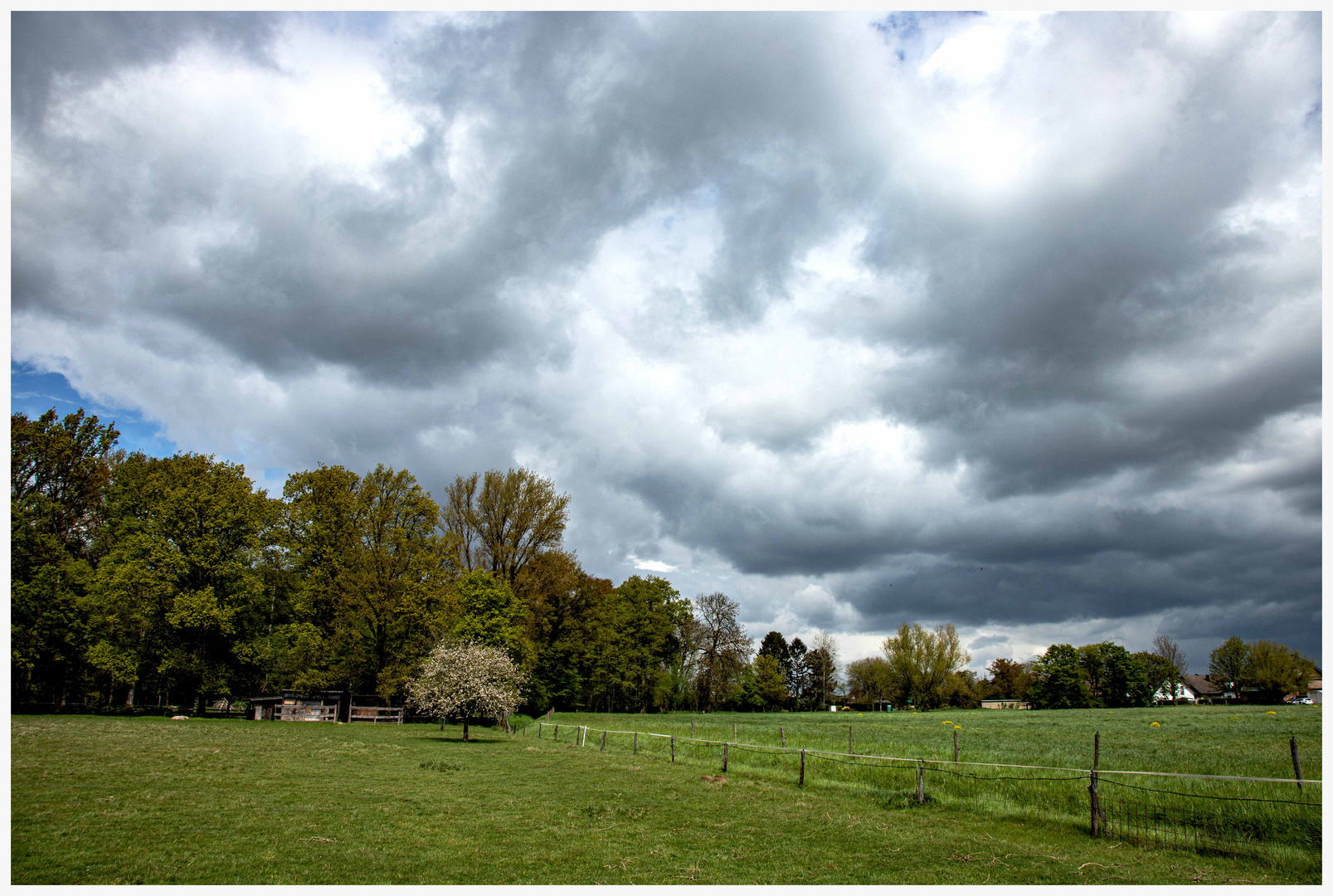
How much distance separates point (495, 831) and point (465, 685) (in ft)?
86.9

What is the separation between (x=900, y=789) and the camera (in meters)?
19.6

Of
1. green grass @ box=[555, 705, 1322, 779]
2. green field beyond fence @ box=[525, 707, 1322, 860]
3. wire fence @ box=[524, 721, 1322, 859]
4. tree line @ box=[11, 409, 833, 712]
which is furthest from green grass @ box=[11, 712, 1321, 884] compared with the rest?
tree line @ box=[11, 409, 833, 712]

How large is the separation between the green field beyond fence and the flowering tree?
179 inches

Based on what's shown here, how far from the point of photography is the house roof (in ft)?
474

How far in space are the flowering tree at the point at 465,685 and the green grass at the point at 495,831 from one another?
15.3 meters

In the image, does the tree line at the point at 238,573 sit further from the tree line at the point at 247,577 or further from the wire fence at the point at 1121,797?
the wire fence at the point at 1121,797

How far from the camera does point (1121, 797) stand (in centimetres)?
1573

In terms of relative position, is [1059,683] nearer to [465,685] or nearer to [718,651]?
[718,651]

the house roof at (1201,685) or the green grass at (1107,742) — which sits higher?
the green grass at (1107,742)

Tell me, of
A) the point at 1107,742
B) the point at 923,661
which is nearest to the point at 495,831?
the point at 1107,742

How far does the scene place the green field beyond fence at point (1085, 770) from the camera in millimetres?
14391

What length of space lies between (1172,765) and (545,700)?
165 feet

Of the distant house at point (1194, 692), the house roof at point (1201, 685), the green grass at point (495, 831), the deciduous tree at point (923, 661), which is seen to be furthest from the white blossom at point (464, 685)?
the house roof at point (1201, 685)
